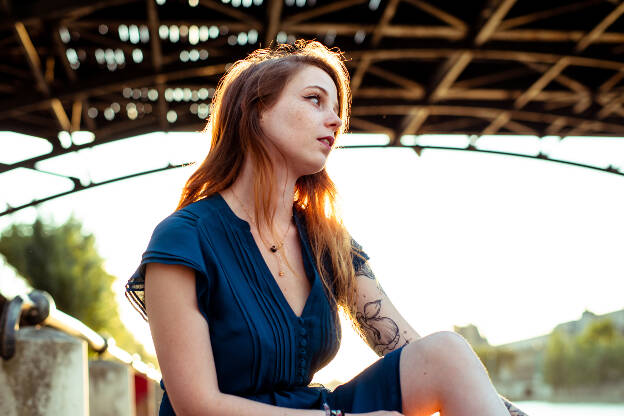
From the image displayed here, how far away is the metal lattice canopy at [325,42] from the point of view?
9031 mm

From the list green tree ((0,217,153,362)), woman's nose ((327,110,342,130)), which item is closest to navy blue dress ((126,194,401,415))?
woman's nose ((327,110,342,130))

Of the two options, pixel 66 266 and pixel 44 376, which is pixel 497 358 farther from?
pixel 44 376

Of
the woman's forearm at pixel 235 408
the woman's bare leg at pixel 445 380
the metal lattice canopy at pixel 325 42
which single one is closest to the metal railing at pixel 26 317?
the woman's forearm at pixel 235 408

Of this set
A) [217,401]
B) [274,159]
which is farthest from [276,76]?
[217,401]

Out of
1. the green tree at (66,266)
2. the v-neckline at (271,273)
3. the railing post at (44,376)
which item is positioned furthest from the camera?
the green tree at (66,266)

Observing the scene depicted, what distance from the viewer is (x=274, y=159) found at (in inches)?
82.7

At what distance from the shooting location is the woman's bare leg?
5.56 ft

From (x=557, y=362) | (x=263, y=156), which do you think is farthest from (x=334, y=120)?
(x=557, y=362)

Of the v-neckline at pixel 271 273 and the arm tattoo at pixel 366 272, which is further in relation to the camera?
the arm tattoo at pixel 366 272

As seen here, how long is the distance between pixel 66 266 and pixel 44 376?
136 ft

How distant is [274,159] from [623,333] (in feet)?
260

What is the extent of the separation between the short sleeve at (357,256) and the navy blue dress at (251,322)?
0.32 meters

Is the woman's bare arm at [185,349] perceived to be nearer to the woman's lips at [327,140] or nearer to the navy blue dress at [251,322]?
the navy blue dress at [251,322]

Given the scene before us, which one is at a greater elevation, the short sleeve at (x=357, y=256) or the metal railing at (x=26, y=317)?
the short sleeve at (x=357, y=256)
